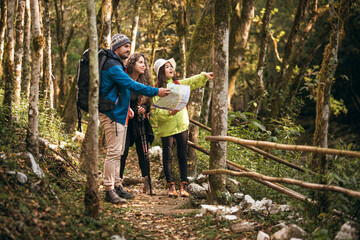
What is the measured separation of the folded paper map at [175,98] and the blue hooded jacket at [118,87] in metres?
0.38

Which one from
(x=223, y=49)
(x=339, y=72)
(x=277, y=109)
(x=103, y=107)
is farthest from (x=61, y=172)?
(x=339, y=72)

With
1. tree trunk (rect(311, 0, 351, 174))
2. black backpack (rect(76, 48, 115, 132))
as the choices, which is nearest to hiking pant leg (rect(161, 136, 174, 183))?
black backpack (rect(76, 48, 115, 132))

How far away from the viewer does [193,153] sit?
6.85 m

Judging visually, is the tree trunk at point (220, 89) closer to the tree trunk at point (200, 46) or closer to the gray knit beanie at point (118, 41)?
the gray knit beanie at point (118, 41)

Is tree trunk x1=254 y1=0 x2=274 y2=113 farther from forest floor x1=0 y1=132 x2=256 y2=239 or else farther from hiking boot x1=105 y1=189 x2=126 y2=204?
hiking boot x1=105 y1=189 x2=126 y2=204

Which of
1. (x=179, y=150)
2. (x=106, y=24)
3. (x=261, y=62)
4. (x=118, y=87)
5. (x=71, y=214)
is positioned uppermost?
(x=106, y=24)

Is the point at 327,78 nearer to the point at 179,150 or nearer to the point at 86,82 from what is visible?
the point at 179,150

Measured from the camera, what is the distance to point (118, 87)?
4.98 meters

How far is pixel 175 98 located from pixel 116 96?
88cm

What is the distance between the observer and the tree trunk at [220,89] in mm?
5078

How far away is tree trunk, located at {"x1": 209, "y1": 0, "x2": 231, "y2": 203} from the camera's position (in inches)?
200

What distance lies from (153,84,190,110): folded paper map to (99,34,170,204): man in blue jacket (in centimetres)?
16

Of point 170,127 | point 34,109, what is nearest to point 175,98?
point 170,127

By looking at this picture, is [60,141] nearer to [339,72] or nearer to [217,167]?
[217,167]
